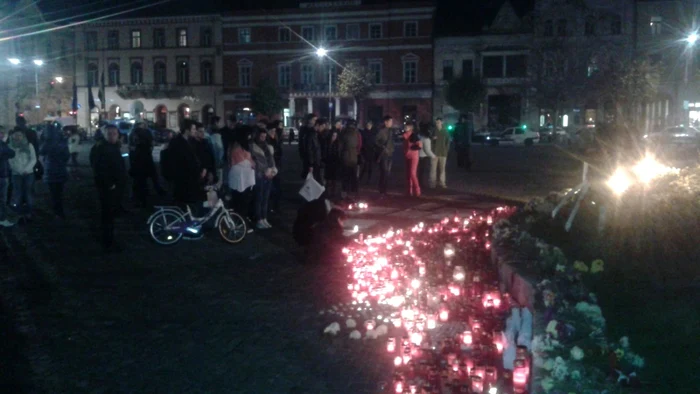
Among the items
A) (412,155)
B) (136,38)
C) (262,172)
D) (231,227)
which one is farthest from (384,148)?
(136,38)

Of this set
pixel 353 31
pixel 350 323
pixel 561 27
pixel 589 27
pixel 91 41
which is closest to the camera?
pixel 350 323

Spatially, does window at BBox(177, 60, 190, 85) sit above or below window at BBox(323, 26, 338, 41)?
below

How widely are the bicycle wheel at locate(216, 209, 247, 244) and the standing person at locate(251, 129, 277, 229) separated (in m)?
1.14

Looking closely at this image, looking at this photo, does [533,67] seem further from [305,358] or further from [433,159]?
[305,358]

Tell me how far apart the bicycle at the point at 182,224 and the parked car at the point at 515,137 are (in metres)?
44.0

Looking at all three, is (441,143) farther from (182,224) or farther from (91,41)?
(91,41)

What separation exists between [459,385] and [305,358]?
1412mm

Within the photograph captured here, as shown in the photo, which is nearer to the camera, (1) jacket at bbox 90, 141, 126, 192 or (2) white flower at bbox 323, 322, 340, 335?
(2) white flower at bbox 323, 322, 340, 335

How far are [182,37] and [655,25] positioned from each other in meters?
37.7

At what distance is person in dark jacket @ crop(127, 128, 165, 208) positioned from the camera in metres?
17.2

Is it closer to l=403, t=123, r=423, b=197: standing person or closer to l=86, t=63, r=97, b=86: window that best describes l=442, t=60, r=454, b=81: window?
l=86, t=63, r=97, b=86: window

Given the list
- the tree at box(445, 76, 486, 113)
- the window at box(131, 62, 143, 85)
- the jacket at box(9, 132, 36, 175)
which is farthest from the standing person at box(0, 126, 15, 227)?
the window at box(131, 62, 143, 85)

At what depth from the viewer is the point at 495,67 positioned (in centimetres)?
6397

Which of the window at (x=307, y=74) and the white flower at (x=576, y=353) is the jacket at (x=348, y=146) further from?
the window at (x=307, y=74)
